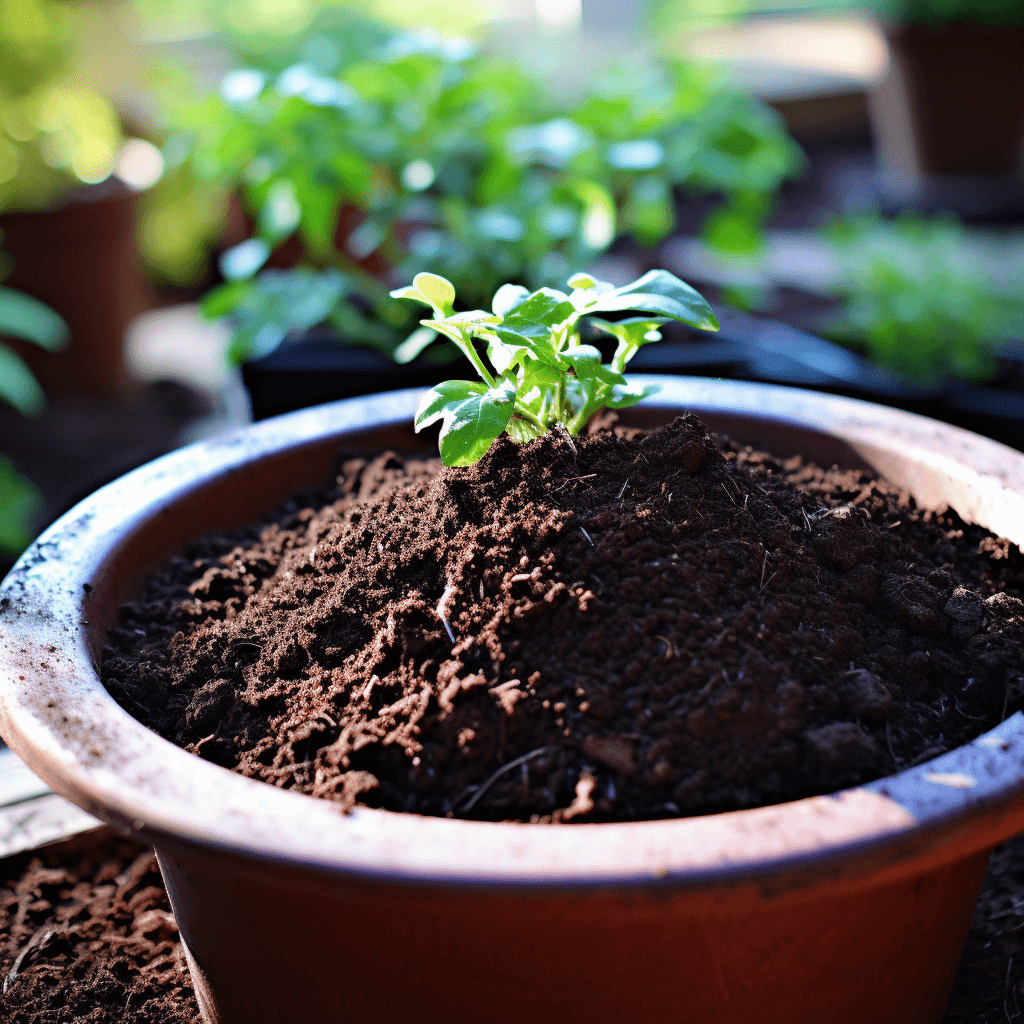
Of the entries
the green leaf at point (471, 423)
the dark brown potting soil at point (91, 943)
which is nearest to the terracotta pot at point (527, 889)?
the dark brown potting soil at point (91, 943)

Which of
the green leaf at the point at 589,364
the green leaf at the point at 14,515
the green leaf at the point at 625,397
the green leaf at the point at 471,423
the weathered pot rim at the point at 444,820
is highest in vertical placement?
the green leaf at the point at 589,364

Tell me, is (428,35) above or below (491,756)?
above

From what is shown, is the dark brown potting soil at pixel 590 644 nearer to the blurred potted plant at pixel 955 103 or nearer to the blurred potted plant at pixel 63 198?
the blurred potted plant at pixel 63 198

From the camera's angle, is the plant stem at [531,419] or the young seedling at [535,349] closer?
the young seedling at [535,349]

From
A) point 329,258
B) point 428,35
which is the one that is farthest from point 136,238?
point 428,35

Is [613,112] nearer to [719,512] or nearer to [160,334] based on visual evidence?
[719,512]

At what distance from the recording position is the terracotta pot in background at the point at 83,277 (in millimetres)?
2990

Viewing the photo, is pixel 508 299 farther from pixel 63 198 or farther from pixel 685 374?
pixel 63 198

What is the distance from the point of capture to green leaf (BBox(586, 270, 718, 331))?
0.89 meters

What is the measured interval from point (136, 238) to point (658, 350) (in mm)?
2130

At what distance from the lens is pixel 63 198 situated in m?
3.02

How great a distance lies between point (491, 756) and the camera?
763mm

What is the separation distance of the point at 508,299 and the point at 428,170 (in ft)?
3.33

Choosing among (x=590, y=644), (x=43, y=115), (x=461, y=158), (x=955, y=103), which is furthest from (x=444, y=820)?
(x=955, y=103)
